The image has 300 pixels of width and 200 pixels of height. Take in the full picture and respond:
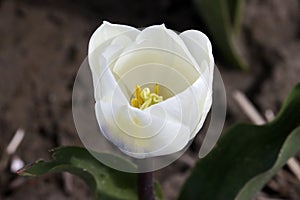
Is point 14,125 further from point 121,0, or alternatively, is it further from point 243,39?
point 243,39

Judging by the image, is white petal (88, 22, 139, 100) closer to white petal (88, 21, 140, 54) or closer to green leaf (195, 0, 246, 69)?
white petal (88, 21, 140, 54)

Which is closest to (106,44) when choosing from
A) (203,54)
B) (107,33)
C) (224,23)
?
(107,33)

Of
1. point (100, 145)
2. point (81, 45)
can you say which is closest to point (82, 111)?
point (100, 145)

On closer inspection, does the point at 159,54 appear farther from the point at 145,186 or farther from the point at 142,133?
the point at 145,186

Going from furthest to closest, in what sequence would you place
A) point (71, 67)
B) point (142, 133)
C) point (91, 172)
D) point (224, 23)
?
point (71, 67) → point (224, 23) → point (91, 172) → point (142, 133)

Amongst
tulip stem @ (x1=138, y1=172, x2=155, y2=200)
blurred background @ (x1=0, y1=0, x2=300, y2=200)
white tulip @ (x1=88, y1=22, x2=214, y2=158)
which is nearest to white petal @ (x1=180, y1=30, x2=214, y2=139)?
white tulip @ (x1=88, y1=22, x2=214, y2=158)

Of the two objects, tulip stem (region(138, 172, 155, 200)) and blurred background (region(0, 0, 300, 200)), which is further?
blurred background (region(0, 0, 300, 200))
